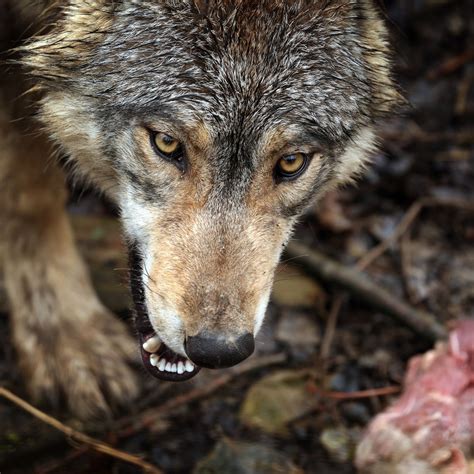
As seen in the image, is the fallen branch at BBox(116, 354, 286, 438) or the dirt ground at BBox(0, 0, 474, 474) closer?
the dirt ground at BBox(0, 0, 474, 474)

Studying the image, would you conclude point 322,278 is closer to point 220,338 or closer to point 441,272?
point 441,272

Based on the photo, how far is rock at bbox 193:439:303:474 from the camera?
3.88 m

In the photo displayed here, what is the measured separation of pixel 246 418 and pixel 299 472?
42 cm

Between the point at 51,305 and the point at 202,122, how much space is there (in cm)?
163

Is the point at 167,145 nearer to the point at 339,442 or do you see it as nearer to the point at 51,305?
the point at 51,305

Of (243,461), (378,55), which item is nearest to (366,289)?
(243,461)

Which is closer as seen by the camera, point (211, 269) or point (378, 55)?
point (211, 269)

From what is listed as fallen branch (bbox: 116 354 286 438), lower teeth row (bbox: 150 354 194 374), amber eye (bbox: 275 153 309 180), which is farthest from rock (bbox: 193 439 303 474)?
amber eye (bbox: 275 153 309 180)

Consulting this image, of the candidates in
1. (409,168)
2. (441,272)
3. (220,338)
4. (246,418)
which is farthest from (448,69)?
(220,338)

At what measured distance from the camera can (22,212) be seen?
454 cm

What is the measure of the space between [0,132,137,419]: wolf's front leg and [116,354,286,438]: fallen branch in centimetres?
17

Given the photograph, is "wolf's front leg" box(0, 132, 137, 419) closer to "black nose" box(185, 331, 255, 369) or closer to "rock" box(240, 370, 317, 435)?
"rock" box(240, 370, 317, 435)

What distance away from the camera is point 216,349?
3.08 metres

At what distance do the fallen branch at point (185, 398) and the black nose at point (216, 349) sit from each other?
3.73 feet
